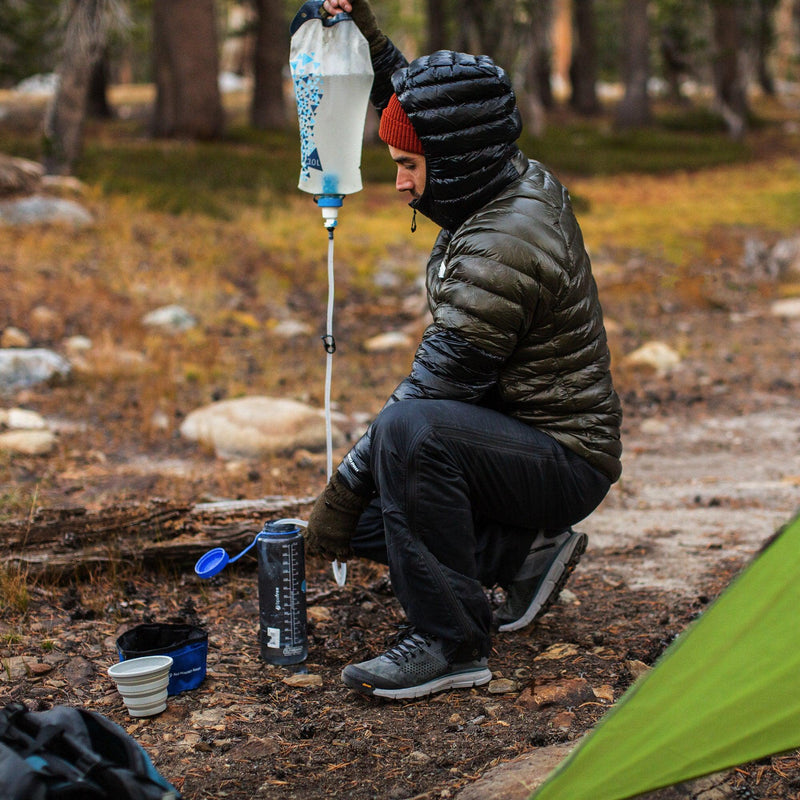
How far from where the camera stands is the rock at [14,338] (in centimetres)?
750

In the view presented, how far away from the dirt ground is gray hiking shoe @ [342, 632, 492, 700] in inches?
2.0

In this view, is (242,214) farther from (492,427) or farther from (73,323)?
(492,427)

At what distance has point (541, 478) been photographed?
3.10 meters

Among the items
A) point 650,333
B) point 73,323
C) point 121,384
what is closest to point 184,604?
point 121,384

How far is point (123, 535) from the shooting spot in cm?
395

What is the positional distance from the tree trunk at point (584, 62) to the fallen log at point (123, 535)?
23389 millimetres

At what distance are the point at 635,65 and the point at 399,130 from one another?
20.1 m

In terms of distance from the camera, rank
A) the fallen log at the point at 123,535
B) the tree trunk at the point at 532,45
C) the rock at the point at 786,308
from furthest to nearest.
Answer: the tree trunk at the point at 532,45
the rock at the point at 786,308
the fallen log at the point at 123,535

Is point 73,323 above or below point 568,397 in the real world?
below

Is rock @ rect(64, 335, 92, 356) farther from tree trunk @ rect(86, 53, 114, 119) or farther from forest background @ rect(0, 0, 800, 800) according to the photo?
tree trunk @ rect(86, 53, 114, 119)

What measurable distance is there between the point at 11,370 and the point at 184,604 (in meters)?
3.84

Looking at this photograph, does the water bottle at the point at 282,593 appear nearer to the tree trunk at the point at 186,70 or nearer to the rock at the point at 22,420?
the rock at the point at 22,420

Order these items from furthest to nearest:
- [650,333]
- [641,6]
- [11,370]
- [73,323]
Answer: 1. [641,6]
2. [650,333]
3. [73,323]
4. [11,370]

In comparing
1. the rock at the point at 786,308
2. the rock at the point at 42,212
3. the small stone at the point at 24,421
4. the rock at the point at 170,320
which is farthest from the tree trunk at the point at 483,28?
the small stone at the point at 24,421
